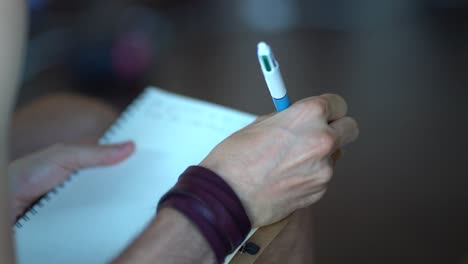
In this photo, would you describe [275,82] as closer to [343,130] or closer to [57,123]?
[343,130]

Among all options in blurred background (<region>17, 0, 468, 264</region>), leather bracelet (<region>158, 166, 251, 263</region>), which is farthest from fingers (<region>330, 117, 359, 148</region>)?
blurred background (<region>17, 0, 468, 264</region>)

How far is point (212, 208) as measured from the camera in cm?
65

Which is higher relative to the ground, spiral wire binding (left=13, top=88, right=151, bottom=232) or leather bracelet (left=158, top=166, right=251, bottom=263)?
leather bracelet (left=158, top=166, right=251, bottom=263)

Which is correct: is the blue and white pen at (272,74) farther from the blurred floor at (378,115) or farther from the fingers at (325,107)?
the blurred floor at (378,115)

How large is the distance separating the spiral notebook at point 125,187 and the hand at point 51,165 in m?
0.01

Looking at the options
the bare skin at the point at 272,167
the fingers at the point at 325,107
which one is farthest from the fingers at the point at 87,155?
the fingers at the point at 325,107

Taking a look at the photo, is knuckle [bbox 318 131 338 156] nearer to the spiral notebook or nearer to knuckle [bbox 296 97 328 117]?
knuckle [bbox 296 97 328 117]

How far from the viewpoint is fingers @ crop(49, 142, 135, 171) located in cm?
87

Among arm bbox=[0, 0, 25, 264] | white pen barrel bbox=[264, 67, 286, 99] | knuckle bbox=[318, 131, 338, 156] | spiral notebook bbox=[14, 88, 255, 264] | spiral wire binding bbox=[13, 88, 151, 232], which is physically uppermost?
arm bbox=[0, 0, 25, 264]

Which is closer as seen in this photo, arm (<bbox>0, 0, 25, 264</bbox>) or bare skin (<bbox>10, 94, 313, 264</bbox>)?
arm (<bbox>0, 0, 25, 264</bbox>)

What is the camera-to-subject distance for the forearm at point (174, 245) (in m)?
0.66

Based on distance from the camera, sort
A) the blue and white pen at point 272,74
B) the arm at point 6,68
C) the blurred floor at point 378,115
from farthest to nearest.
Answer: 1. the blurred floor at point 378,115
2. the blue and white pen at point 272,74
3. the arm at point 6,68

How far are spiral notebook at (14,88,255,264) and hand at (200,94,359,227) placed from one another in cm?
15

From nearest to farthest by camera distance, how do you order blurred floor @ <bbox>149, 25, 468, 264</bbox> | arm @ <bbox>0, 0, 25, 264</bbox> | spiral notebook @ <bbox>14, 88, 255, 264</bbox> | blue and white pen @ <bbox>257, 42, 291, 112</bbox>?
arm @ <bbox>0, 0, 25, 264</bbox>, blue and white pen @ <bbox>257, 42, 291, 112</bbox>, spiral notebook @ <bbox>14, 88, 255, 264</bbox>, blurred floor @ <bbox>149, 25, 468, 264</bbox>
